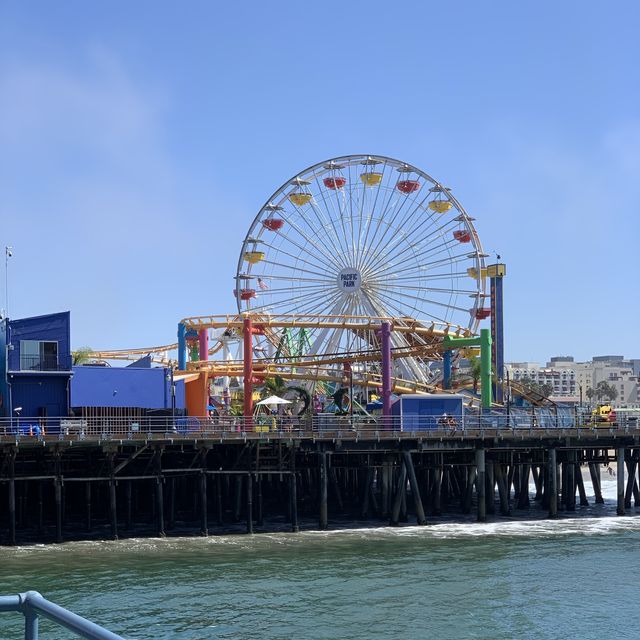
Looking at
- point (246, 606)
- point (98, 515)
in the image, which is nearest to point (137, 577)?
point (246, 606)

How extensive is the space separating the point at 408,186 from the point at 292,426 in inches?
1188

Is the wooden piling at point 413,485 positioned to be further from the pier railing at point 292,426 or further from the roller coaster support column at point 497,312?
the roller coaster support column at point 497,312

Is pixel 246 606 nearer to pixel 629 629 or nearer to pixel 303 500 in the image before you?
pixel 629 629

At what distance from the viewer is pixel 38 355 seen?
52.3 m

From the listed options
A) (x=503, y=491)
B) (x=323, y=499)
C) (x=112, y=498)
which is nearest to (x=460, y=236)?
(x=503, y=491)

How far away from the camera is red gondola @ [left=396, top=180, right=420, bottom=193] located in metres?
79.4

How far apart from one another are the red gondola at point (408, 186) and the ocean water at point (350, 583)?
35621mm

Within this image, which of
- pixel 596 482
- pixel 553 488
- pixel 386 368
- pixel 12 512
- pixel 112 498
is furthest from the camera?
pixel 596 482

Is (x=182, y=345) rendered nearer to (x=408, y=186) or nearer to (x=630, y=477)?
(x=408, y=186)

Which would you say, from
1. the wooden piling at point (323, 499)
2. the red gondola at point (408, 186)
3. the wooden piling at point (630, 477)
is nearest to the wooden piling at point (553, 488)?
the wooden piling at point (630, 477)

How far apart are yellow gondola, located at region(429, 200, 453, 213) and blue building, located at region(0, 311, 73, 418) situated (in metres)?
34.2

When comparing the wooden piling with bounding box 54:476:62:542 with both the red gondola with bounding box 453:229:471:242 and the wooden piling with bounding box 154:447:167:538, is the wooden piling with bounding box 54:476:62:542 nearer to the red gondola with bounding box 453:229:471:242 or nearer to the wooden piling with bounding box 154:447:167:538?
the wooden piling with bounding box 154:447:167:538

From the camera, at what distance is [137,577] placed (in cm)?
3581

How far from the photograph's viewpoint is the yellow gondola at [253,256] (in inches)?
3209
